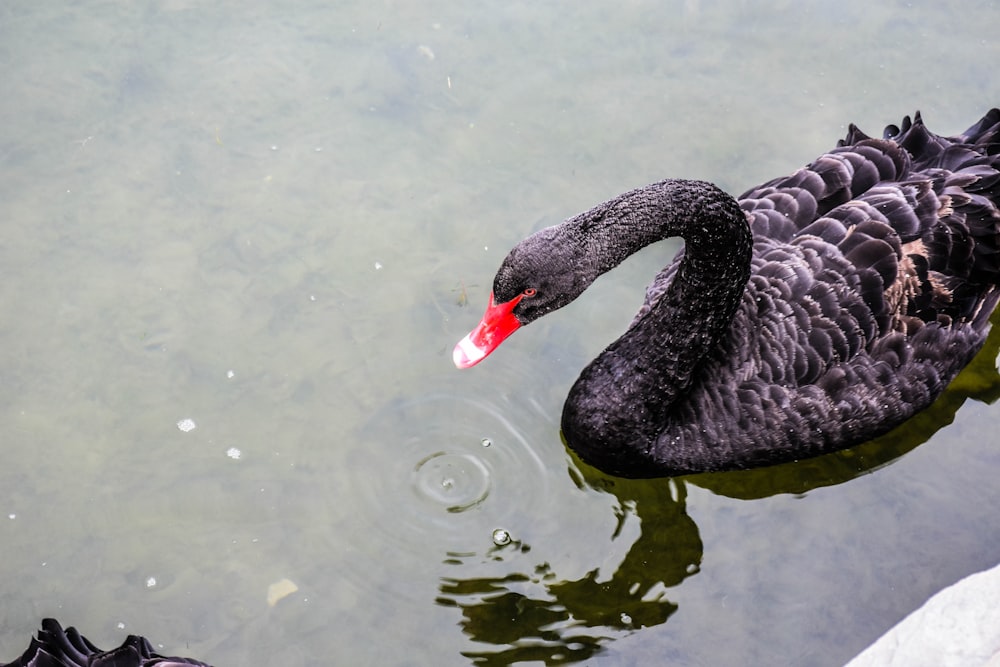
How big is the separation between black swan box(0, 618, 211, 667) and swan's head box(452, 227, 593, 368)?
1455 mm

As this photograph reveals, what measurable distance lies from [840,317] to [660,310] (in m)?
0.72

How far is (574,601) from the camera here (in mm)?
4273

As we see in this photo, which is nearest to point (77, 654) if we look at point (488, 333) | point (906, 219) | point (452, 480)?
point (452, 480)

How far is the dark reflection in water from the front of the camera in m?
4.14

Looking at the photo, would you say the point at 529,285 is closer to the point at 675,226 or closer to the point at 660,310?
the point at 675,226

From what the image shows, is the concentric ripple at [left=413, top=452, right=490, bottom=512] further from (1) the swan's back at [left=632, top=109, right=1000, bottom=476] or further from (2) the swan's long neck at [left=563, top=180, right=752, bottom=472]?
(1) the swan's back at [left=632, top=109, right=1000, bottom=476]

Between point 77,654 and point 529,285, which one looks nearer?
point 77,654

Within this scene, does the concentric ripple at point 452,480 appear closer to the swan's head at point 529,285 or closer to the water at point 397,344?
Answer: the water at point 397,344

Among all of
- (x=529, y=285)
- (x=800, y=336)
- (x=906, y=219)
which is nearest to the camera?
(x=529, y=285)

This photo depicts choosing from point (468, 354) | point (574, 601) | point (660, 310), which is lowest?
point (574, 601)

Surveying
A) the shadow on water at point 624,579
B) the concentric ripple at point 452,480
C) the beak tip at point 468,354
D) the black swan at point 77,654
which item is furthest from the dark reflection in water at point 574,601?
the black swan at point 77,654

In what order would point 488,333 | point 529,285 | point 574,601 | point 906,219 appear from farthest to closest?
point 906,219
point 574,601
point 488,333
point 529,285

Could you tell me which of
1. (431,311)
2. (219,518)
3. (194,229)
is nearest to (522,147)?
(431,311)

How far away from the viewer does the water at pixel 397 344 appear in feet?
14.0
